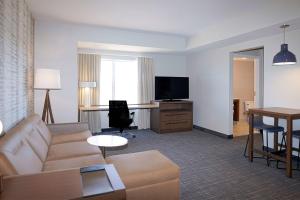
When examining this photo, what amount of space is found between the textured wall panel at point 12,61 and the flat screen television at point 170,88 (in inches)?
139

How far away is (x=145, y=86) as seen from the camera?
242 inches

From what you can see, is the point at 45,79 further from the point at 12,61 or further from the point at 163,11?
the point at 163,11

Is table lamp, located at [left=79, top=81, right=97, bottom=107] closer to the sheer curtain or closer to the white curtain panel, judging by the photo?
the sheer curtain

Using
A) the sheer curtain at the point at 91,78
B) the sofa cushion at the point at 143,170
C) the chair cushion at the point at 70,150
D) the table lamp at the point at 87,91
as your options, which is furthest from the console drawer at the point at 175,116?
the sofa cushion at the point at 143,170

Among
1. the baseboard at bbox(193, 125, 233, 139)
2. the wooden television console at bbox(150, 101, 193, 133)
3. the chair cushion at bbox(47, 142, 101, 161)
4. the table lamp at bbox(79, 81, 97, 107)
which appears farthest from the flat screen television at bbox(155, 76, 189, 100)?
the chair cushion at bbox(47, 142, 101, 161)

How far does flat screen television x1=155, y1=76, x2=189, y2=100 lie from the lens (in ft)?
19.9

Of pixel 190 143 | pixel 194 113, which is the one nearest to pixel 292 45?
pixel 190 143

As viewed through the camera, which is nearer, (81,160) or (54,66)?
(81,160)

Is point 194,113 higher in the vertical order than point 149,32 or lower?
lower

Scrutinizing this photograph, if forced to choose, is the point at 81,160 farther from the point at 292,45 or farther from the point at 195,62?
the point at 195,62

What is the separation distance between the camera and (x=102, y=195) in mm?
1135

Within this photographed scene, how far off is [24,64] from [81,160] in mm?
2017

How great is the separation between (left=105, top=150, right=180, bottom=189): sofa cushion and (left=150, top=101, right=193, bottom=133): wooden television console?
10.6 feet

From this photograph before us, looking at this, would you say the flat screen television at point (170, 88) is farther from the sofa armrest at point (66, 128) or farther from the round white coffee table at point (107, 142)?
the round white coffee table at point (107, 142)
